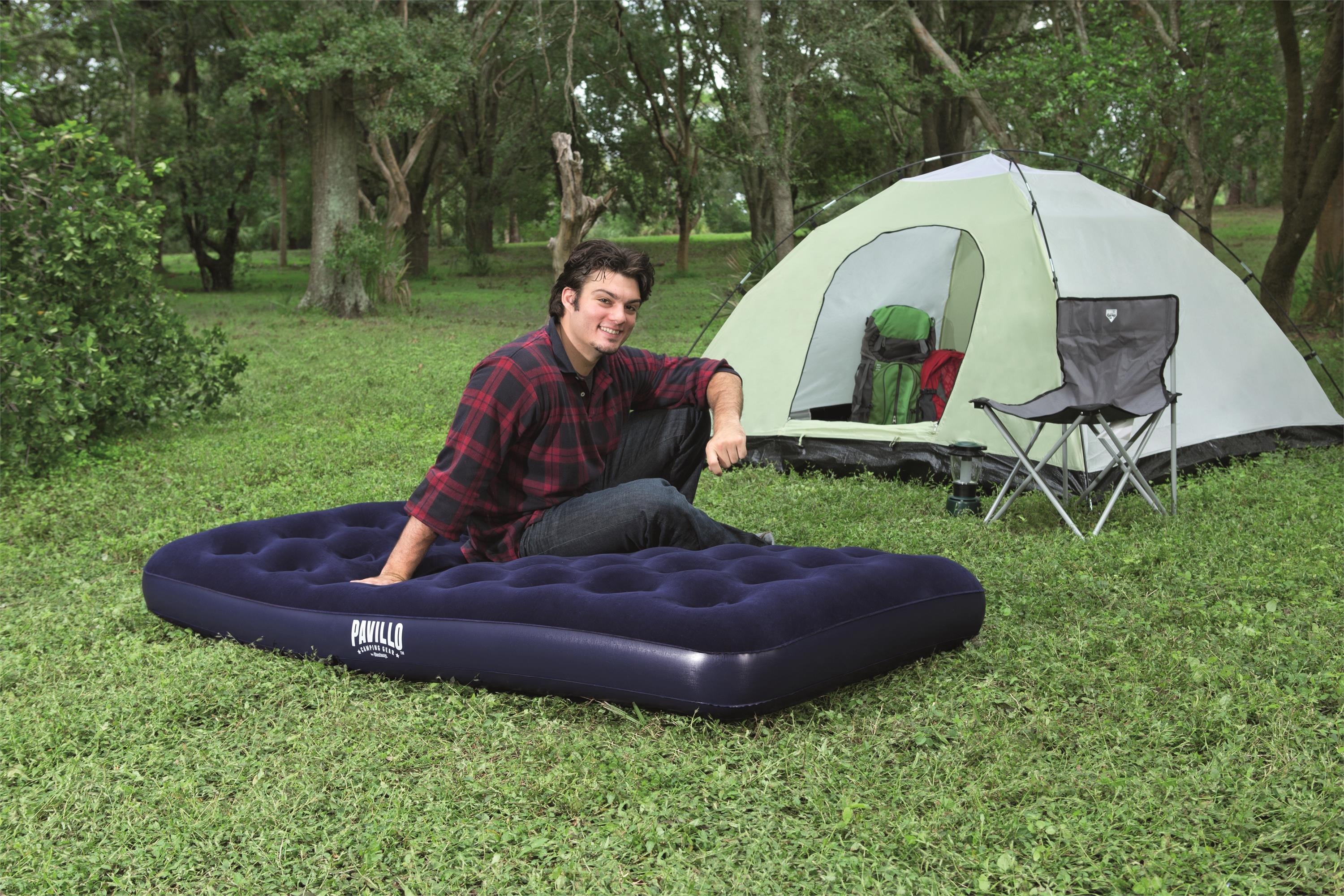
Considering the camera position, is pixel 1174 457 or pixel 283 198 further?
pixel 283 198

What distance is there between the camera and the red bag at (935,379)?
6.34 m

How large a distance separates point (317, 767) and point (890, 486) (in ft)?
11.5

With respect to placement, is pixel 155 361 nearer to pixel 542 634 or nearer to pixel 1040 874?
pixel 542 634

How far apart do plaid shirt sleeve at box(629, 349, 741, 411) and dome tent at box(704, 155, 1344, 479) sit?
213cm

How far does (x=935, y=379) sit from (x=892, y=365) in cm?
28

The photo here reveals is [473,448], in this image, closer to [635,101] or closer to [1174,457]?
[1174,457]

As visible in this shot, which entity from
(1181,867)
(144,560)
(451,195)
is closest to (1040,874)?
(1181,867)

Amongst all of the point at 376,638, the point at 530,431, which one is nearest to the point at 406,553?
the point at 376,638

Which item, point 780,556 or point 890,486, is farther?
point 890,486

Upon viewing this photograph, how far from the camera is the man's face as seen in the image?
3.21 m

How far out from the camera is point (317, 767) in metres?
2.64

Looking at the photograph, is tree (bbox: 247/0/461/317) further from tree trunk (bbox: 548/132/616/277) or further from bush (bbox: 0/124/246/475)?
bush (bbox: 0/124/246/475)

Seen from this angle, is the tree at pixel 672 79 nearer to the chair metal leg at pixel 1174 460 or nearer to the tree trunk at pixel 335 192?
the tree trunk at pixel 335 192

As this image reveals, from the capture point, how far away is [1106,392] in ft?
15.7
